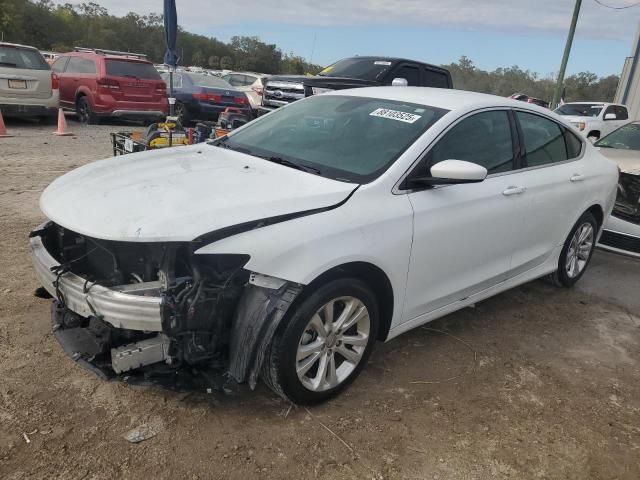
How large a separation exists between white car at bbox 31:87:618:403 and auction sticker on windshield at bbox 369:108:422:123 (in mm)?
15

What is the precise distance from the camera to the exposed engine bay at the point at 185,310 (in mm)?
2467

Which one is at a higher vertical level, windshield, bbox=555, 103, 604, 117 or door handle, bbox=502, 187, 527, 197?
windshield, bbox=555, 103, 604, 117

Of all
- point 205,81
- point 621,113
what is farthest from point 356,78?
point 621,113

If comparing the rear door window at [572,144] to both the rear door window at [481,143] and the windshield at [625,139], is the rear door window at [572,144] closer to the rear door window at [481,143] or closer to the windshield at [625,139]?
the rear door window at [481,143]

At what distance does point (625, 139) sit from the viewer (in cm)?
730

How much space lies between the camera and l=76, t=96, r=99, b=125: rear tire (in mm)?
12741

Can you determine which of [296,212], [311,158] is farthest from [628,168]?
[296,212]

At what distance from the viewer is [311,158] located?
131 inches

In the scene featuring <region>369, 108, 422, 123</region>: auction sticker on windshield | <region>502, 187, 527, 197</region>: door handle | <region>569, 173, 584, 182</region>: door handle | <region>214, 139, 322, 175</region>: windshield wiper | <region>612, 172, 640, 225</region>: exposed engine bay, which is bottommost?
<region>612, 172, 640, 225</region>: exposed engine bay

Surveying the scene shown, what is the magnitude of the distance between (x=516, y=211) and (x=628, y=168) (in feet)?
11.5

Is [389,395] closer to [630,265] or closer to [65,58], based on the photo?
[630,265]

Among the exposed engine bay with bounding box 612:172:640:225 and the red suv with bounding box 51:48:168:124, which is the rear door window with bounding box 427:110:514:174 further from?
the red suv with bounding box 51:48:168:124

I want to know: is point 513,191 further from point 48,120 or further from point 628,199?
point 48,120

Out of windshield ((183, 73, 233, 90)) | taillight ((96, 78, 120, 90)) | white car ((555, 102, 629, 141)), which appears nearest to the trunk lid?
taillight ((96, 78, 120, 90))
